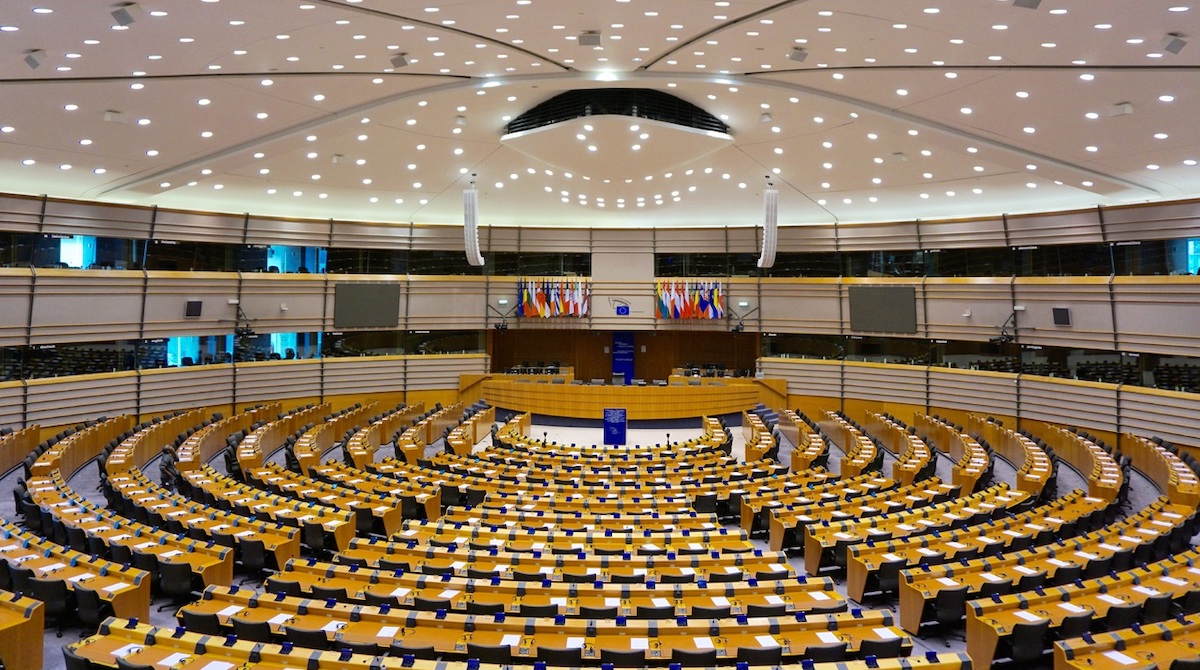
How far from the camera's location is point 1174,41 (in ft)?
29.7

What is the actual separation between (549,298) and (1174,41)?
22.0 metres

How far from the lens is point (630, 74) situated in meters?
14.8

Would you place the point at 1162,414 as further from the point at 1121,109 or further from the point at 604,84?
the point at 604,84

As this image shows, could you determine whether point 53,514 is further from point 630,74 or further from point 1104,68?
point 1104,68

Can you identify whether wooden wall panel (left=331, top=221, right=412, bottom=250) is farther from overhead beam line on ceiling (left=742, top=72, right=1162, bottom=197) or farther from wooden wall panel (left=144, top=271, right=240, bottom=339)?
overhead beam line on ceiling (left=742, top=72, right=1162, bottom=197)

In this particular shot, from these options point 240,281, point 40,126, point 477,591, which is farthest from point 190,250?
point 477,591

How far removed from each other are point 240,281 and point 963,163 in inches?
901

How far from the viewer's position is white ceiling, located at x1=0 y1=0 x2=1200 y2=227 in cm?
977

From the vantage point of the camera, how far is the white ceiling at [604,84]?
977cm

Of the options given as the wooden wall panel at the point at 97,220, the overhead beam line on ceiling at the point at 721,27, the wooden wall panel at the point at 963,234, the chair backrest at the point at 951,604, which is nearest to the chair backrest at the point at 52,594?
the chair backrest at the point at 951,604

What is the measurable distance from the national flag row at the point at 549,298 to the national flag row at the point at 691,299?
11.3ft

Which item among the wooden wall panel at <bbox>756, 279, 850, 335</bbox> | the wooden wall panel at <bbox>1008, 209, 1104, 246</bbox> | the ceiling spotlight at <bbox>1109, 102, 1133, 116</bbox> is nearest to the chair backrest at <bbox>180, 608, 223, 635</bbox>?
the ceiling spotlight at <bbox>1109, 102, 1133, 116</bbox>

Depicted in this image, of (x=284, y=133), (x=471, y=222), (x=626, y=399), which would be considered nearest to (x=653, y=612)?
(x=284, y=133)

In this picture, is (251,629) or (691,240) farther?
(691,240)
